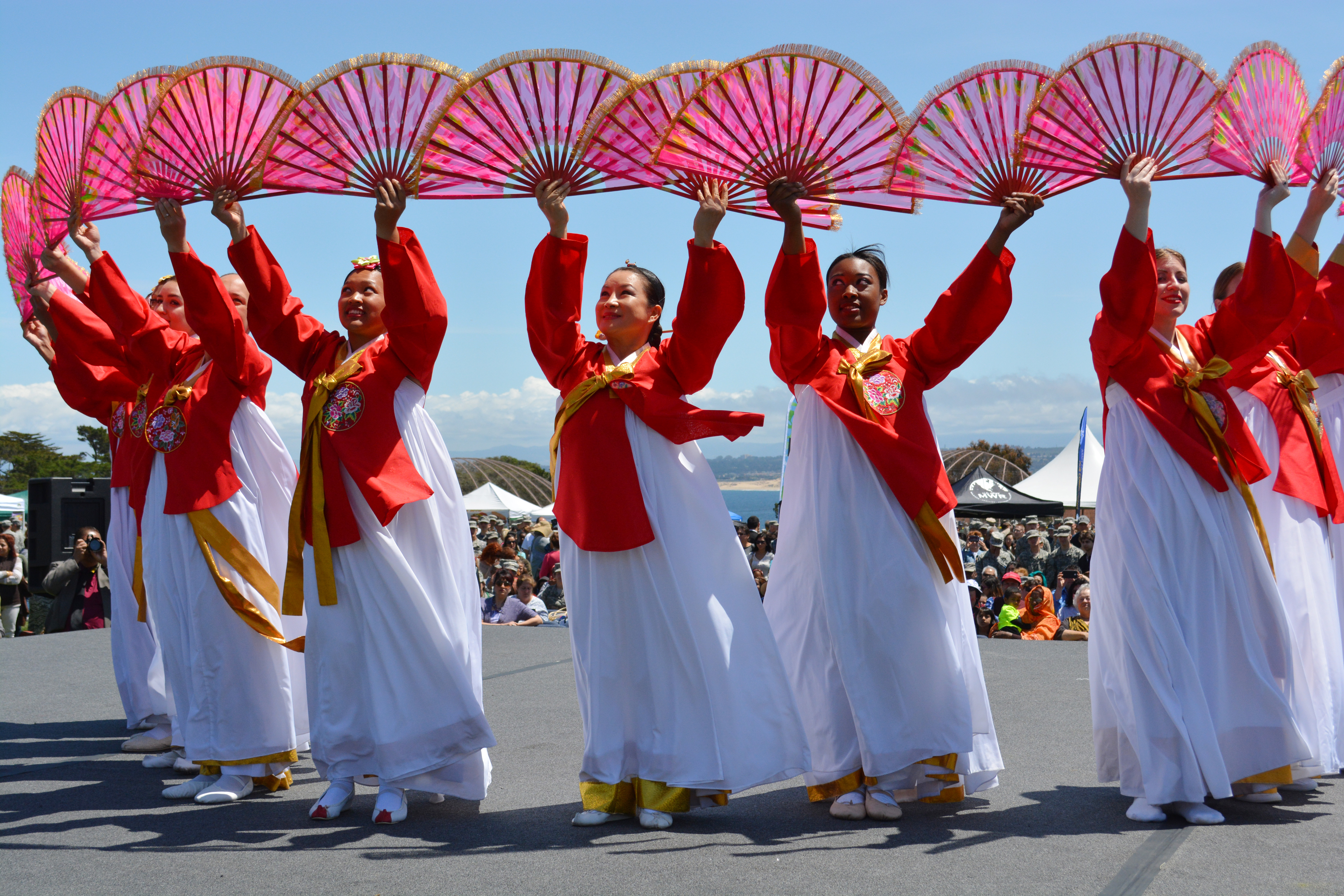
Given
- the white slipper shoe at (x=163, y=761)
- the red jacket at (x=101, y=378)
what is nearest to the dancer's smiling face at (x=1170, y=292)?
the red jacket at (x=101, y=378)

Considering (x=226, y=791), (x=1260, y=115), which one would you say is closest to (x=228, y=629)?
(x=226, y=791)

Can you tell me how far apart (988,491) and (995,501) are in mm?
653

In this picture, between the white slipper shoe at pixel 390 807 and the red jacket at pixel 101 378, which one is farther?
the red jacket at pixel 101 378

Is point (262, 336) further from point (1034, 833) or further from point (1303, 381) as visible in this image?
point (1303, 381)

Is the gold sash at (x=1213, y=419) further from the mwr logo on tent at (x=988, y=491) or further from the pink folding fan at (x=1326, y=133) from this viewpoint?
the mwr logo on tent at (x=988, y=491)

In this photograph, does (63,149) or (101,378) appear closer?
(63,149)

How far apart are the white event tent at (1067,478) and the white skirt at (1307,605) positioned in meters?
18.9

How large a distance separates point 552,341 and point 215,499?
1.50 metres

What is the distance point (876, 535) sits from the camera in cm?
372

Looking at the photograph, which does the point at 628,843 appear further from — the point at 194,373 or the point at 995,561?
the point at 995,561

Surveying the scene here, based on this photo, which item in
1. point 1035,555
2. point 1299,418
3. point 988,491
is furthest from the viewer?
point 988,491

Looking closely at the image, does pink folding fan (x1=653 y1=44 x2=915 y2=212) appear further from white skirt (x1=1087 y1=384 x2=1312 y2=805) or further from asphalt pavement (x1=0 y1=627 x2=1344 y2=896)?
asphalt pavement (x1=0 y1=627 x2=1344 y2=896)

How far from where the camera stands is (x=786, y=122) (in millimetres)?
3559

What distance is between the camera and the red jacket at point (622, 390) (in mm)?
3613
